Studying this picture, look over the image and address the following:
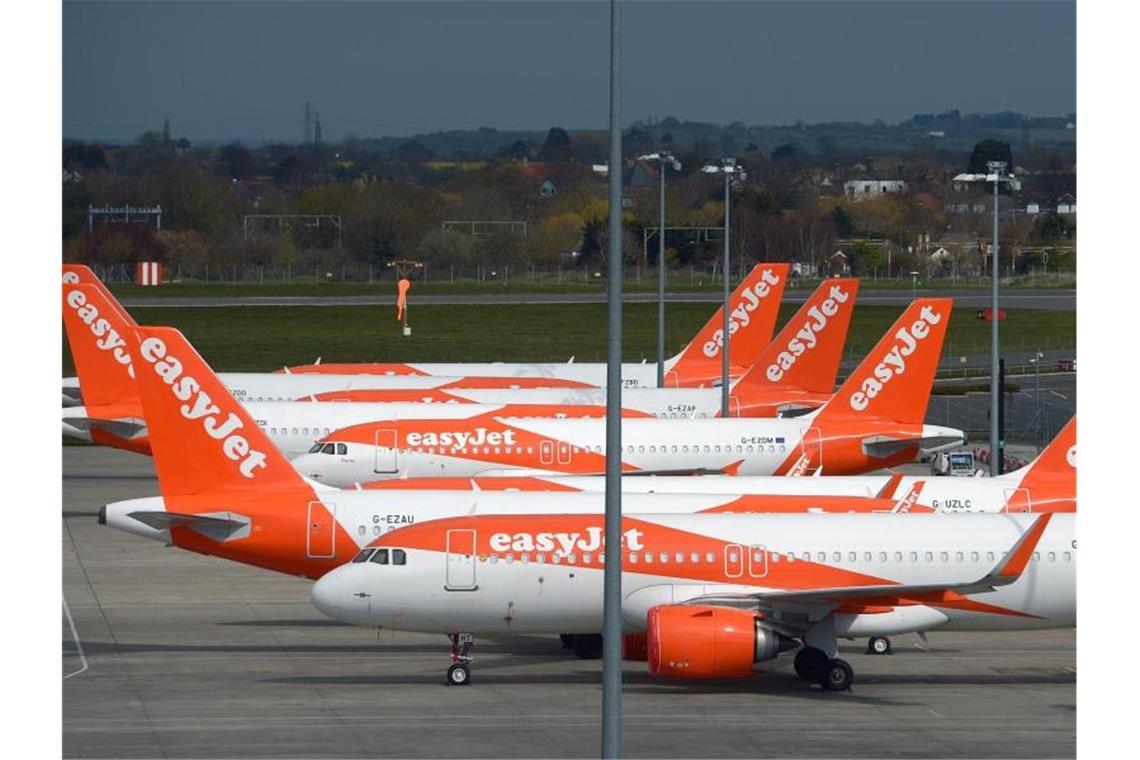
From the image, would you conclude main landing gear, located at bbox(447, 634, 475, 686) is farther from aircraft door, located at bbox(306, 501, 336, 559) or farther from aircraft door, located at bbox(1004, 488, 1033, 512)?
aircraft door, located at bbox(1004, 488, 1033, 512)

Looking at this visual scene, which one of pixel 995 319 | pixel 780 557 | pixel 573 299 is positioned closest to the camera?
pixel 780 557

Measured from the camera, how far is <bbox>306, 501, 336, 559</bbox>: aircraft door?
1693 inches

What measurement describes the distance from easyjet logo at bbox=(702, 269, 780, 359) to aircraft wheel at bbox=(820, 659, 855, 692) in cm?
5111

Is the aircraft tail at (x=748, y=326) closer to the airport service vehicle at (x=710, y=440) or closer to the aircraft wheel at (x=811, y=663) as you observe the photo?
the airport service vehicle at (x=710, y=440)

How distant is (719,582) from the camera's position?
4025 centimetres

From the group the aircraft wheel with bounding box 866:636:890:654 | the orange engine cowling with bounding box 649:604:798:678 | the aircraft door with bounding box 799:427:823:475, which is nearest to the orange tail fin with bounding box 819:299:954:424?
the aircraft door with bounding box 799:427:823:475

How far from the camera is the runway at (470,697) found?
35.2 metres

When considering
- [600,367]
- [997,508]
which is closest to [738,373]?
[600,367]

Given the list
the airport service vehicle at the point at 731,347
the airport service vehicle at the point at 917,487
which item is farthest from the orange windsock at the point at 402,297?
the airport service vehicle at the point at 917,487

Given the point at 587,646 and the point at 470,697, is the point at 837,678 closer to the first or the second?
the point at 587,646

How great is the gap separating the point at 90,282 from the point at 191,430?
30219 mm

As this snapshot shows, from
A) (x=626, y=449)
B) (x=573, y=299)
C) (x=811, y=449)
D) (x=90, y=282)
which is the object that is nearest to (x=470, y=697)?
(x=626, y=449)
